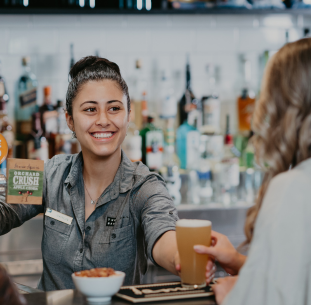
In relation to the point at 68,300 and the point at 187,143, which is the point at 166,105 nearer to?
the point at 187,143

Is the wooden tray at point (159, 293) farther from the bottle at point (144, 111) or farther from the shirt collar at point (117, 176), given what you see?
the bottle at point (144, 111)

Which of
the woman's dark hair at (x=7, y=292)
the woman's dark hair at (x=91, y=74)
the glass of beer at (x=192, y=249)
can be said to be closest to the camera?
the woman's dark hair at (x=7, y=292)

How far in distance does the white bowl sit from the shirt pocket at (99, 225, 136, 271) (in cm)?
50

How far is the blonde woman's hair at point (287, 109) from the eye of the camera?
73 cm

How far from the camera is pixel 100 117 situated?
1345mm

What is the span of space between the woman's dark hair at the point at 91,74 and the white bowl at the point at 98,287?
749 mm

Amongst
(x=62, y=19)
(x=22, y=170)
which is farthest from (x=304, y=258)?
(x=62, y=19)

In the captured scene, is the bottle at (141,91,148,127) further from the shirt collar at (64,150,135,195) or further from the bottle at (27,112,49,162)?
the shirt collar at (64,150,135,195)

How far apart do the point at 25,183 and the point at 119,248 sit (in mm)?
355

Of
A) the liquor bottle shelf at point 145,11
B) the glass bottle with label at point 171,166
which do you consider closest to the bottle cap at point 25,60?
the liquor bottle shelf at point 145,11

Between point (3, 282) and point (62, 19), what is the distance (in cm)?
214

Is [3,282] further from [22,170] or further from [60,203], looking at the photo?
[60,203]

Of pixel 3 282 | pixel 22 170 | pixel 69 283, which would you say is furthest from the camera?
pixel 69 283

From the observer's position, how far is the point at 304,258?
0.65 meters
